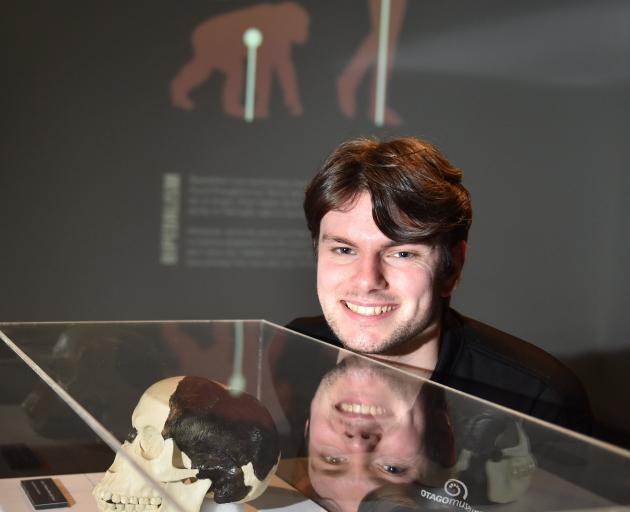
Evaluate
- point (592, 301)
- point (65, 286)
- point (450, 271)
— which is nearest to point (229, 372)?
point (450, 271)

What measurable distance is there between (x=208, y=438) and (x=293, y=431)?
0.09 meters

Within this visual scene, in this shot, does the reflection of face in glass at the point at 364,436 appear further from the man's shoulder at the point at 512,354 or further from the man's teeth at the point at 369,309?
the man's shoulder at the point at 512,354

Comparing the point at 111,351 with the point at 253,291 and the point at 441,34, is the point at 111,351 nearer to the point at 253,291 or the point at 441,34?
the point at 253,291

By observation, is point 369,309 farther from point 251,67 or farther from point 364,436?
point 251,67

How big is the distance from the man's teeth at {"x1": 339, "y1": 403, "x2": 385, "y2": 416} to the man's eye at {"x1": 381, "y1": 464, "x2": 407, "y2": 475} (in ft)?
0.18

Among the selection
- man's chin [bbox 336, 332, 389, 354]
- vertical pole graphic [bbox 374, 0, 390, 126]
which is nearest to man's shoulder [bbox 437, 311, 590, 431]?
man's chin [bbox 336, 332, 389, 354]

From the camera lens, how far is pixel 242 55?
292 cm

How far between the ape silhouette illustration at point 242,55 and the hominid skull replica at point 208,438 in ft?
6.59

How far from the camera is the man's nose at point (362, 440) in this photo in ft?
2.65

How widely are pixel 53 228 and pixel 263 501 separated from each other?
1984mm

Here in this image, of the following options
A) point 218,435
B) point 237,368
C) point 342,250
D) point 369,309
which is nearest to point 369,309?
point 369,309

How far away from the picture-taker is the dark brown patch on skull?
93 centimetres

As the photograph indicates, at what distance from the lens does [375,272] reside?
143 centimetres

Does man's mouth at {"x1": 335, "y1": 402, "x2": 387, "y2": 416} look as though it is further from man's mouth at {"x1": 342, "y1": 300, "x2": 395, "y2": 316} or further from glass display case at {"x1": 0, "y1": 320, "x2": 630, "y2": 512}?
man's mouth at {"x1": 342, "y1": 300, "x2": 395, "y2": 316}
